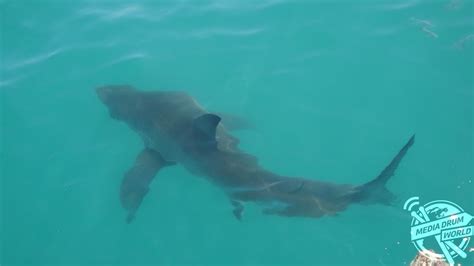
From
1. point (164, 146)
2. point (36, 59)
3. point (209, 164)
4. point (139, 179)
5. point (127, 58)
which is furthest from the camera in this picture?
point (36, 59)

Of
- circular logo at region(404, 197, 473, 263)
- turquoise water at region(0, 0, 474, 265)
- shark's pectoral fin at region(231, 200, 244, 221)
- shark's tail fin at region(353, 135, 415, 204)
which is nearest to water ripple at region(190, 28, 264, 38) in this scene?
turquoise water at region(0, 0, 474, 265)

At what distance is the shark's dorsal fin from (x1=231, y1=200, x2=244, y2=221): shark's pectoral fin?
101 cm

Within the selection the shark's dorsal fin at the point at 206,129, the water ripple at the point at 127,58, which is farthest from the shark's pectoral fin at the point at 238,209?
the water ripple at the point at 127,58

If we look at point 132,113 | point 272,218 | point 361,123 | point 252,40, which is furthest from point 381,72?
point 132,113

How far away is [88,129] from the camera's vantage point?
10047 mm

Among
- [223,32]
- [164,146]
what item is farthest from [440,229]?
[223,32]

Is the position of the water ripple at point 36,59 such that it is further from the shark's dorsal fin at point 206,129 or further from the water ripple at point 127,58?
the shark's dorsal fin at point 206,129

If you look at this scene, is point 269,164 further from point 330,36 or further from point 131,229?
point 330,36

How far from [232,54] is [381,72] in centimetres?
298

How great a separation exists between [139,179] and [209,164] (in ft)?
4.21

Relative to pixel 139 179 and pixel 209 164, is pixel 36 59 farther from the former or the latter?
pixel 209 164

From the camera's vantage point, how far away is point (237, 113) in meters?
9.95

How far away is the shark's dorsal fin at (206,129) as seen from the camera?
8.23m

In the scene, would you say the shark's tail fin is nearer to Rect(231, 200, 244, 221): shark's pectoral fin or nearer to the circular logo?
the circular logo
